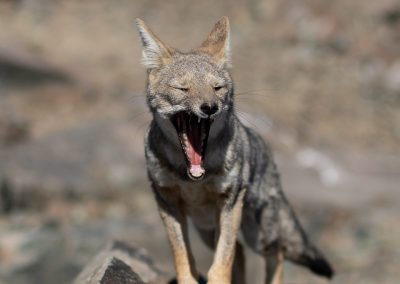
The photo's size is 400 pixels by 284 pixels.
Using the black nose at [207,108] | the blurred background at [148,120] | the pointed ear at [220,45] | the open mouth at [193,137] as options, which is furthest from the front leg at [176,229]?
the blurred background at [148,120]

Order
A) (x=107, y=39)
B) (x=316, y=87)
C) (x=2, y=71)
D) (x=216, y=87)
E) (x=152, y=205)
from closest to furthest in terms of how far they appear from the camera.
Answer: (x=216, y=87)
(x=152, y=205)
(x=2, y=71)
(x=316, y=87)
(x=107, y=39)

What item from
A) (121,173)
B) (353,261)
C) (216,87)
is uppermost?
(216,87)

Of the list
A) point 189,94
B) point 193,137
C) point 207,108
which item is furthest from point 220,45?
point 207,108

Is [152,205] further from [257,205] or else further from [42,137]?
[257,205]

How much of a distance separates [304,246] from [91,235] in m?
6.89

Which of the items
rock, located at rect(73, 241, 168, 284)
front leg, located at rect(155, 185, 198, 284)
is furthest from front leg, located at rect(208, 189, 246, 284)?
rock, located at rect(73, 241, 168, 284)

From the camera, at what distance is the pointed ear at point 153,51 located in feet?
24.3

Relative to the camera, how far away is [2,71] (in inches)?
891

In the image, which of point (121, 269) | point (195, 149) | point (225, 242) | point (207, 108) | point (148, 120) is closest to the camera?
point (207, 108)

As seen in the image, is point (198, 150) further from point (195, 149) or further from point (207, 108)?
point (207, 108)

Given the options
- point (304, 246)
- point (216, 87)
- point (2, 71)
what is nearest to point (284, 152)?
point (2, 71)

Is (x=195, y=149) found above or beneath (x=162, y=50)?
beneath

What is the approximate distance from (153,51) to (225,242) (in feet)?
6.27

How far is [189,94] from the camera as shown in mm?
6723
